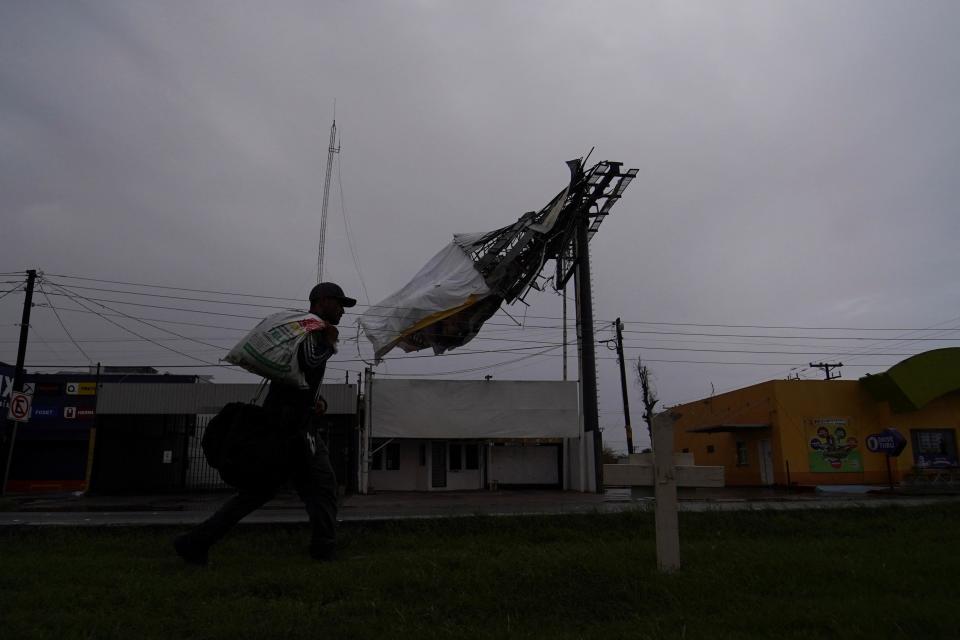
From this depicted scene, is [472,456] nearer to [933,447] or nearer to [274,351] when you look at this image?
[933,447]

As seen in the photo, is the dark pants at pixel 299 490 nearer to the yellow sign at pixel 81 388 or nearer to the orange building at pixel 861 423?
the orange building at pixel 861 423

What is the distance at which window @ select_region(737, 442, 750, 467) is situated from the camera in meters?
28.1

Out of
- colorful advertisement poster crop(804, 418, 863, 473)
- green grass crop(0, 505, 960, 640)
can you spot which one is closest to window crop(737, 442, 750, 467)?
colorful advertisement poster crop(804, 418, 863, 473)

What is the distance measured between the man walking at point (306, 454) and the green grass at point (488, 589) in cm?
20

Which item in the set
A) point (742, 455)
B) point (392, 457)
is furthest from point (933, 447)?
point (392, 457)

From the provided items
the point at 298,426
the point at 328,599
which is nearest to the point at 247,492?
the point at 298,426

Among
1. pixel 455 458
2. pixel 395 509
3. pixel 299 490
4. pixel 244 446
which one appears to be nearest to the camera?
pixel 244 446

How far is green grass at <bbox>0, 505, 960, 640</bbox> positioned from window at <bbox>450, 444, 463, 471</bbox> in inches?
711

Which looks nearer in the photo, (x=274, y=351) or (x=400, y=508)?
(x=274, y=351)

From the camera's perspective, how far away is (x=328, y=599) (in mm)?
4188

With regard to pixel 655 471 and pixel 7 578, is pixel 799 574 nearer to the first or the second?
pixel 655 471

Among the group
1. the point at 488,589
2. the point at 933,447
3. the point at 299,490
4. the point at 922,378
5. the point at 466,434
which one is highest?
the point at 922,378

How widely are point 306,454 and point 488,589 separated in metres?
1.93

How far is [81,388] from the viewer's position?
27531 millimetres
